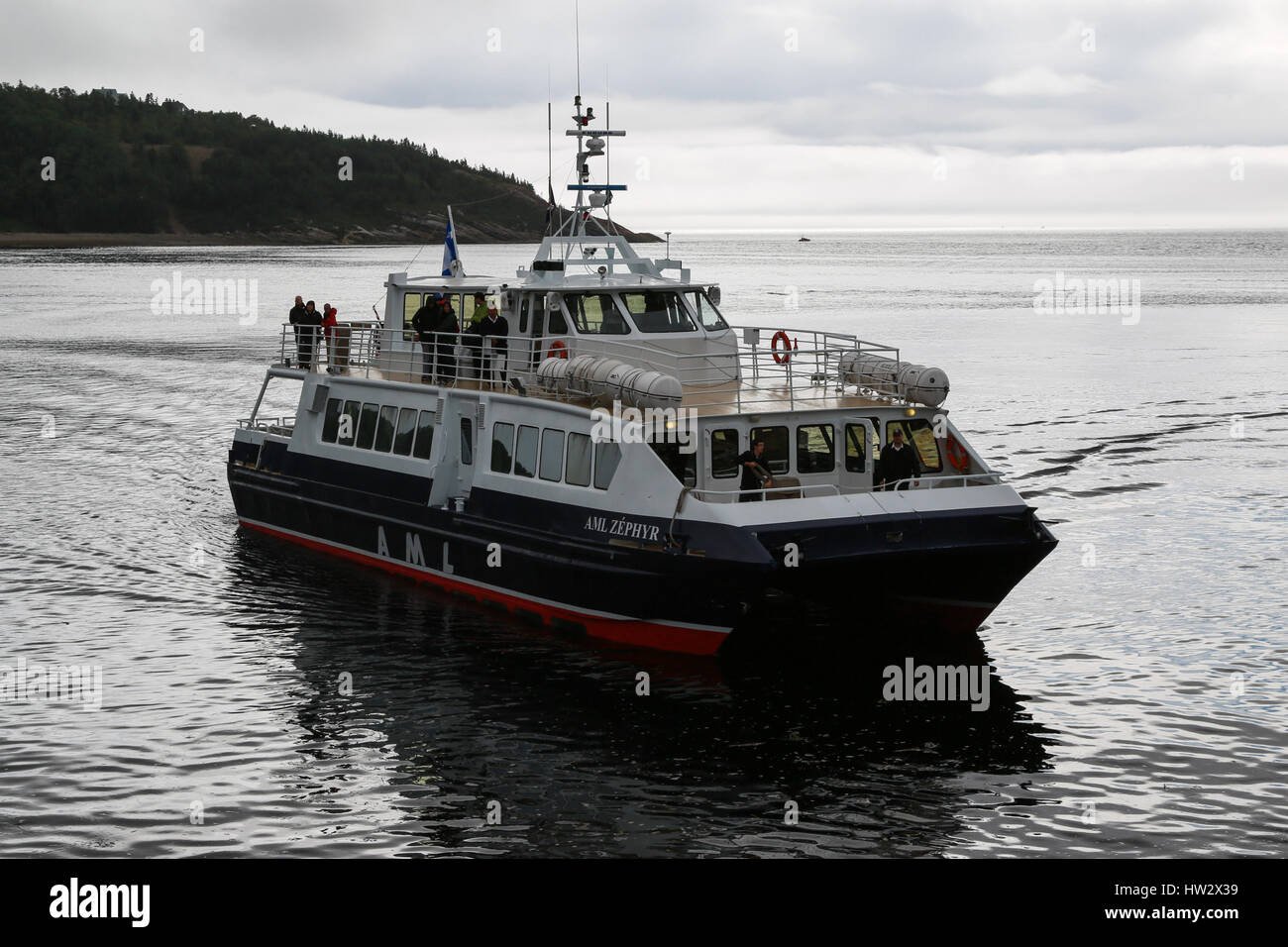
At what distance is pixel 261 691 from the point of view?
62.3 ft

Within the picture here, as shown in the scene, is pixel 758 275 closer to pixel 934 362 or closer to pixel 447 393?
pixel 934 362

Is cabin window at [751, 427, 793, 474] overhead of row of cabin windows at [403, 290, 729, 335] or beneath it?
beneath

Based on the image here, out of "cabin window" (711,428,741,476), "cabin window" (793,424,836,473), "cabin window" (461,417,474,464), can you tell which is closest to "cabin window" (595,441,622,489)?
"cabin window" (711,428,741,476)

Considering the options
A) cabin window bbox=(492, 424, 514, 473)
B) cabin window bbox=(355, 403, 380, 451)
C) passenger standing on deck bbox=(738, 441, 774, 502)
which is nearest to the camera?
passenger standing on deck bbox=(738, 441, 774, 502)

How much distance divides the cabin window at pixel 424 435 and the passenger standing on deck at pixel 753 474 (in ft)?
20.9

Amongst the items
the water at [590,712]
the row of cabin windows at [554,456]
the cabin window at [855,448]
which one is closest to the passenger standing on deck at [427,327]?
the row of cabin windows at [554,456]

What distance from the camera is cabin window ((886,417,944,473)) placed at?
20.5m

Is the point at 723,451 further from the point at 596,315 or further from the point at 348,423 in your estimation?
the point at 348,423

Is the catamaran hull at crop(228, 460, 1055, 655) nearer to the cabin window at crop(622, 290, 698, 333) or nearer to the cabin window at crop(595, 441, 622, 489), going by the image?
the cabin window at crop(595, 441, 622, 489)

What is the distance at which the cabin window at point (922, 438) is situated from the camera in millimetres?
20469

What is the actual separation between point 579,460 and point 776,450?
295 cm

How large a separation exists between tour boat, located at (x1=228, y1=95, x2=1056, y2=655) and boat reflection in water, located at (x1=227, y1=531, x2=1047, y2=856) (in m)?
1.18
